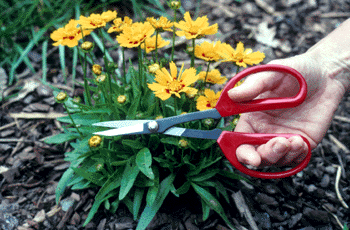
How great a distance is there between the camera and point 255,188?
1.68 metres

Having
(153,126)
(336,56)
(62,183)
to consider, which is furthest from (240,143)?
(62,183)

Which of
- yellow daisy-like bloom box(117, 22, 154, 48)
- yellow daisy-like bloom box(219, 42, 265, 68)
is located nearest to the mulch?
yellow daisy-like bloom box(219, 42, 265, 68)

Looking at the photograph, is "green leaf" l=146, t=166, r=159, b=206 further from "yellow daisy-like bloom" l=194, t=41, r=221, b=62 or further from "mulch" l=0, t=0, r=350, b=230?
"yellow daisy-like bloom" l=194, t=41, r=221, b=62

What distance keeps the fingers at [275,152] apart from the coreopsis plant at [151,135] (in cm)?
18

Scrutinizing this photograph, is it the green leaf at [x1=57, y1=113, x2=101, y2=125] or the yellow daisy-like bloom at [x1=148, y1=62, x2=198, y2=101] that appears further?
the green leaf at [x1=57, y1=113, x2=101, y2=125]

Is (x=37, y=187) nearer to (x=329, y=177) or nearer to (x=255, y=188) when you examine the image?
(x=255, y=188)

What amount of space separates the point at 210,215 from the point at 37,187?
3.43 ft

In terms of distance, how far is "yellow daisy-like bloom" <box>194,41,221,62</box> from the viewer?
133cm

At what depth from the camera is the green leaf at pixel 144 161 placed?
127cm

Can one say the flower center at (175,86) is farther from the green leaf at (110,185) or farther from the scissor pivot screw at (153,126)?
the green leaf at (110,185)

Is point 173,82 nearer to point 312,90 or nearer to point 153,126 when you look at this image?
point 153,126

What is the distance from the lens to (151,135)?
4.68ft

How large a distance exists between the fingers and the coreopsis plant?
0.58ft

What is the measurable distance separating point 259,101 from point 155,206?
2.28ft
